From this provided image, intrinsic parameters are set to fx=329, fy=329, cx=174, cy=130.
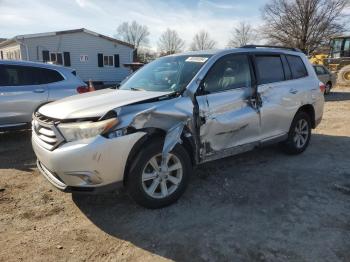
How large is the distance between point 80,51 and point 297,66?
22471mm

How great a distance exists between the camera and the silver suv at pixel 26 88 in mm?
6855

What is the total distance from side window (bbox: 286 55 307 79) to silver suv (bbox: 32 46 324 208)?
0.41ft

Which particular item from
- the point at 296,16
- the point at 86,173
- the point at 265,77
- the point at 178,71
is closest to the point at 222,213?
the point at 86,173

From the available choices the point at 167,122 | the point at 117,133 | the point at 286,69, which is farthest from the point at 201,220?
the point at 286,69

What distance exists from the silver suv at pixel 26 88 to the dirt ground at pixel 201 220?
6.26 feet

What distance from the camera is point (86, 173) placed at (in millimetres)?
3357

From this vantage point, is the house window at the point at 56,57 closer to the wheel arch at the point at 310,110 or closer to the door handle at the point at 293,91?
the wheel arch at the point at 310,110

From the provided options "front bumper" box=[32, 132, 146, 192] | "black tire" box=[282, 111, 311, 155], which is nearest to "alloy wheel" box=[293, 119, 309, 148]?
"black tire" box=[282, 111, 311, 155]

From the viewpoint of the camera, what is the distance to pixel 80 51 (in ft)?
83.9

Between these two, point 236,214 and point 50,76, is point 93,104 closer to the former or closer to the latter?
point 236,214

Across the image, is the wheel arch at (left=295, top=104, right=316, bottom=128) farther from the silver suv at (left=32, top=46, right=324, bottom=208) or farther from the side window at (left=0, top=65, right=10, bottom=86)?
the side window at (left=0, top=65, right=10, bottom=86)

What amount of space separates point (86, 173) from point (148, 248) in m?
0.97

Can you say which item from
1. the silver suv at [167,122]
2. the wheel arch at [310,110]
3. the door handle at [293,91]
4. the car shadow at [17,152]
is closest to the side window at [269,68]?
the silver suv at [167,122]

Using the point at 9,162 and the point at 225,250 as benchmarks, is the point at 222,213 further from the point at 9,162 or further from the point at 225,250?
the point at 9,162
